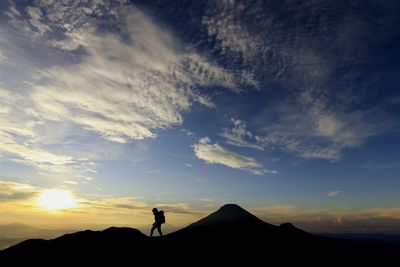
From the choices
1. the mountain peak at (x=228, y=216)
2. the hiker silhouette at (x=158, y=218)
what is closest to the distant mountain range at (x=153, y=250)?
the hiker silhouette at (x=158, y=218)

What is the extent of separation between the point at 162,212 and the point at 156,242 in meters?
3.41

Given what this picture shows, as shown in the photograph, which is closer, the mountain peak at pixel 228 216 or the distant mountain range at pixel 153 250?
the distant mountain range at pixel 153 250

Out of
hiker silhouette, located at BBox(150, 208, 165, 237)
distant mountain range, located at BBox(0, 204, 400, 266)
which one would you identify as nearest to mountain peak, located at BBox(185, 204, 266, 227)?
distant mountain range, located at BBox(0, 204, 400, 266)

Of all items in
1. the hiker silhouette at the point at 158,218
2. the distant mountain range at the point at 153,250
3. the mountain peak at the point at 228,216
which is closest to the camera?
the distant mountain range at the point at 153,250

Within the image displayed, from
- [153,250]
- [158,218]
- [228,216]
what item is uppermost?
[228,216]

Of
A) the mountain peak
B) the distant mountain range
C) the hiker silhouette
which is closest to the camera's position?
the distant mountain range

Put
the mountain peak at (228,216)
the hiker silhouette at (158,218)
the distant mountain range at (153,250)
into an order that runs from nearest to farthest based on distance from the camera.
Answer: the distant mountain range at (153,250) < the hiker silhouette at (158,218) < the mountain peak at (228,216)

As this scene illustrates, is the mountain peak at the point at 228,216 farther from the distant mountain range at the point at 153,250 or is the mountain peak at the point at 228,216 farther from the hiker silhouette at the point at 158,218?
the hiker silhouette at the point at 158,218

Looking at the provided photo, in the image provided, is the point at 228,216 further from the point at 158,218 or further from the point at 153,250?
the point at 153,250

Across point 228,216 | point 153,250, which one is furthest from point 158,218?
point 228,216

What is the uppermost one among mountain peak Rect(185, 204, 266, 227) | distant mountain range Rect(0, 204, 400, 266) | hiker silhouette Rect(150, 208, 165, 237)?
mountain peak Rect(185, 204, 266, 227)

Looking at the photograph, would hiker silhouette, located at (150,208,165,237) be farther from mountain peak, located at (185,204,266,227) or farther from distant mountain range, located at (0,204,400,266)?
mountain peak, located at (185,204,266,227)

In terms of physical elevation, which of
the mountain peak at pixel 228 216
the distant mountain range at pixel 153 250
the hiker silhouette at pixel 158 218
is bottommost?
the distant mountain range at pixel 153 250

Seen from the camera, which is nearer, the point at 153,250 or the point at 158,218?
the point at 153,250
